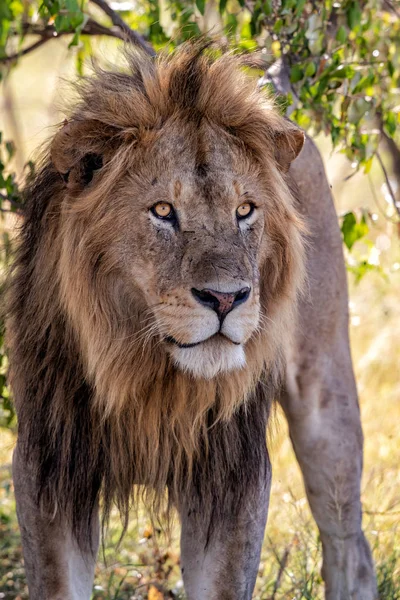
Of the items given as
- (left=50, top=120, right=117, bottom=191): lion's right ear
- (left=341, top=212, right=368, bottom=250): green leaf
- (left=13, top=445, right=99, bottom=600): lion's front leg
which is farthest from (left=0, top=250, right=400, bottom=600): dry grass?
(left=50, top=120, right=117, bottom=191): lion's right ear

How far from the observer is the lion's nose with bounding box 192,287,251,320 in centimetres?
262

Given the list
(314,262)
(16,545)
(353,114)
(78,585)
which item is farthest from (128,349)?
(16,545)

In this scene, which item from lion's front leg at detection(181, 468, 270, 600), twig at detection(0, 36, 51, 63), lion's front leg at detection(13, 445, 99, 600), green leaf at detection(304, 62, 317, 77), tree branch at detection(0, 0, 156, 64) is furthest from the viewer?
twig at detection(0, 36, 51, 63)

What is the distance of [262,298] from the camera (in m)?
3.07

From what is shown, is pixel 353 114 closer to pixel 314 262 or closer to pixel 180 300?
pixel 314 262

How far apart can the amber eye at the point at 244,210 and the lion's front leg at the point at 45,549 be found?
1033 mm

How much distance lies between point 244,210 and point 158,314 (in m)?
0.40

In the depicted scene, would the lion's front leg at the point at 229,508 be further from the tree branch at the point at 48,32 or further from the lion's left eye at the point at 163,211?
the tree branch at the point at 48,32

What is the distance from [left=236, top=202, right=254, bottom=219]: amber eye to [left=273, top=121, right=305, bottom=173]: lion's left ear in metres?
0.29

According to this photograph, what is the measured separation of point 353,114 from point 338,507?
4.95ft

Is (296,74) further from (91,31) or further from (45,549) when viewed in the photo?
(45,549)

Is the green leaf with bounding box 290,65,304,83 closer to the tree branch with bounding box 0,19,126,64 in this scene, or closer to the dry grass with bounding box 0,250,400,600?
the tree branch with bounding box 0,19,126,64

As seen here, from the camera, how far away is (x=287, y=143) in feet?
10.3

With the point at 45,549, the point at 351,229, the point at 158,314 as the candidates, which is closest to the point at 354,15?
the point at 351,229
